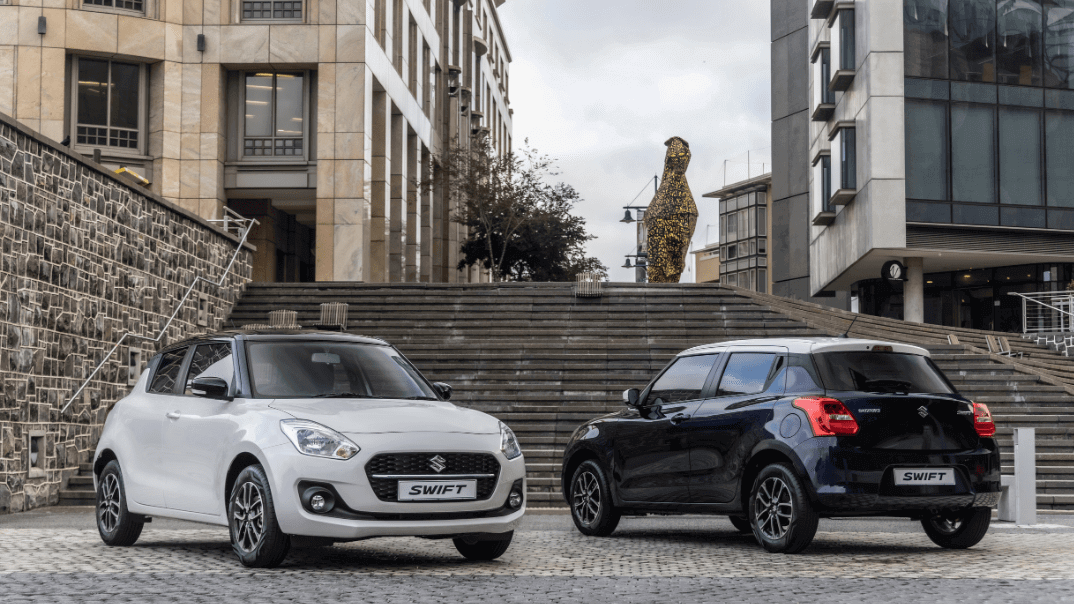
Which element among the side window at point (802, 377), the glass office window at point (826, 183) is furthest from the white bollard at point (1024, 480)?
the glass office window at point (826, 183)

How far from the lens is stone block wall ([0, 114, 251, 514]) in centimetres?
1396

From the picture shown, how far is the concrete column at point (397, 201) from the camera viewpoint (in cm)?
4166

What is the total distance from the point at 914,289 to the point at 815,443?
29877 mm

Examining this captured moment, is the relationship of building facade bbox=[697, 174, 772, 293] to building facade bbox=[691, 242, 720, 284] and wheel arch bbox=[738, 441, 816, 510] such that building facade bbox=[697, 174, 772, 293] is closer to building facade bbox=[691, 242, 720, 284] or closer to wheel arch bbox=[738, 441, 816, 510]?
building facade bbox=[691, 242, 720, 284]

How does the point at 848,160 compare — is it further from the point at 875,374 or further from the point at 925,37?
the point at 875,374

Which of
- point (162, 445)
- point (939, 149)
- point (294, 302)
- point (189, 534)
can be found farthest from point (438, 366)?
point (939, 149)

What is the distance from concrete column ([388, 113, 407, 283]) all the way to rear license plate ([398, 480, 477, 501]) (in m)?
33.5

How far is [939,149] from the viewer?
35.0 metres

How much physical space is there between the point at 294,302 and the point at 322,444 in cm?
1772

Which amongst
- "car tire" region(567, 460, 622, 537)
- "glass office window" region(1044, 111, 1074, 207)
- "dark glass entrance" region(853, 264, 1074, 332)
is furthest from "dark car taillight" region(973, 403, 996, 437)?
"dark glass entrance" region(853, 264, 1074, 332)

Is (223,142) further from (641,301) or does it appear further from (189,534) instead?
(189,534)

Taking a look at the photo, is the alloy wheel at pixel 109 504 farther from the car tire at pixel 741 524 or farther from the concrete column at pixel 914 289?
the concrete column at pixel 914 289

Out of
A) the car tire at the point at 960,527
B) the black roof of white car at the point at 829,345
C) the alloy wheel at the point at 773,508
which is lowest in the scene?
the car tire at the point at 960,527

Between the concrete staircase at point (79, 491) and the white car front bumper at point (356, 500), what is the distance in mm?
8194
